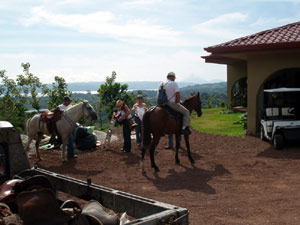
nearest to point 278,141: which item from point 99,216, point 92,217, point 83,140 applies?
point 83,140

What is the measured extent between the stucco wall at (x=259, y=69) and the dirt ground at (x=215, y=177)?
179 cm

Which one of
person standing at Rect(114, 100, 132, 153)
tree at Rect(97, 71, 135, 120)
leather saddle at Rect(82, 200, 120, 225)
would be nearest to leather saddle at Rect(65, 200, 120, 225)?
leather saddle at Rect(82, 200, 120, 225)

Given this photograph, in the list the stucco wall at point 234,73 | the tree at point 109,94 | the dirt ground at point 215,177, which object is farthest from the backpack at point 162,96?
the tree at point 109,94

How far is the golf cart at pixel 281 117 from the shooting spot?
11.3 metres

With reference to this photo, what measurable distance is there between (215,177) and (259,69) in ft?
24.4

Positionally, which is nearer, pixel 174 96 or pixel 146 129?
pixel 146 129

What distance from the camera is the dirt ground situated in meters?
6.04

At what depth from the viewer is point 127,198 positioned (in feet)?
10.4

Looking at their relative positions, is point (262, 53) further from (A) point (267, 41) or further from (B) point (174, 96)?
(B) point (174, 96)

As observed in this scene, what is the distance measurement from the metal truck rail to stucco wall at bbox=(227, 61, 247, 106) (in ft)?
76.2

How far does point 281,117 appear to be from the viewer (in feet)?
40.5

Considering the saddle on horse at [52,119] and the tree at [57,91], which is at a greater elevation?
the tree at [57,91]

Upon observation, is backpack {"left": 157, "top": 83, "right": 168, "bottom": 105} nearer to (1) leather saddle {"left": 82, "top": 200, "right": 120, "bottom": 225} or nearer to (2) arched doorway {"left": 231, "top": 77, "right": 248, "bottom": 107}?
(1) leather saddle {"left": 82, "top": 200, "right": 120, "bottom": 225}

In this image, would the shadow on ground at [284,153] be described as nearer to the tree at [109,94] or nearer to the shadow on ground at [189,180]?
the shadow on ground at [189,180]
